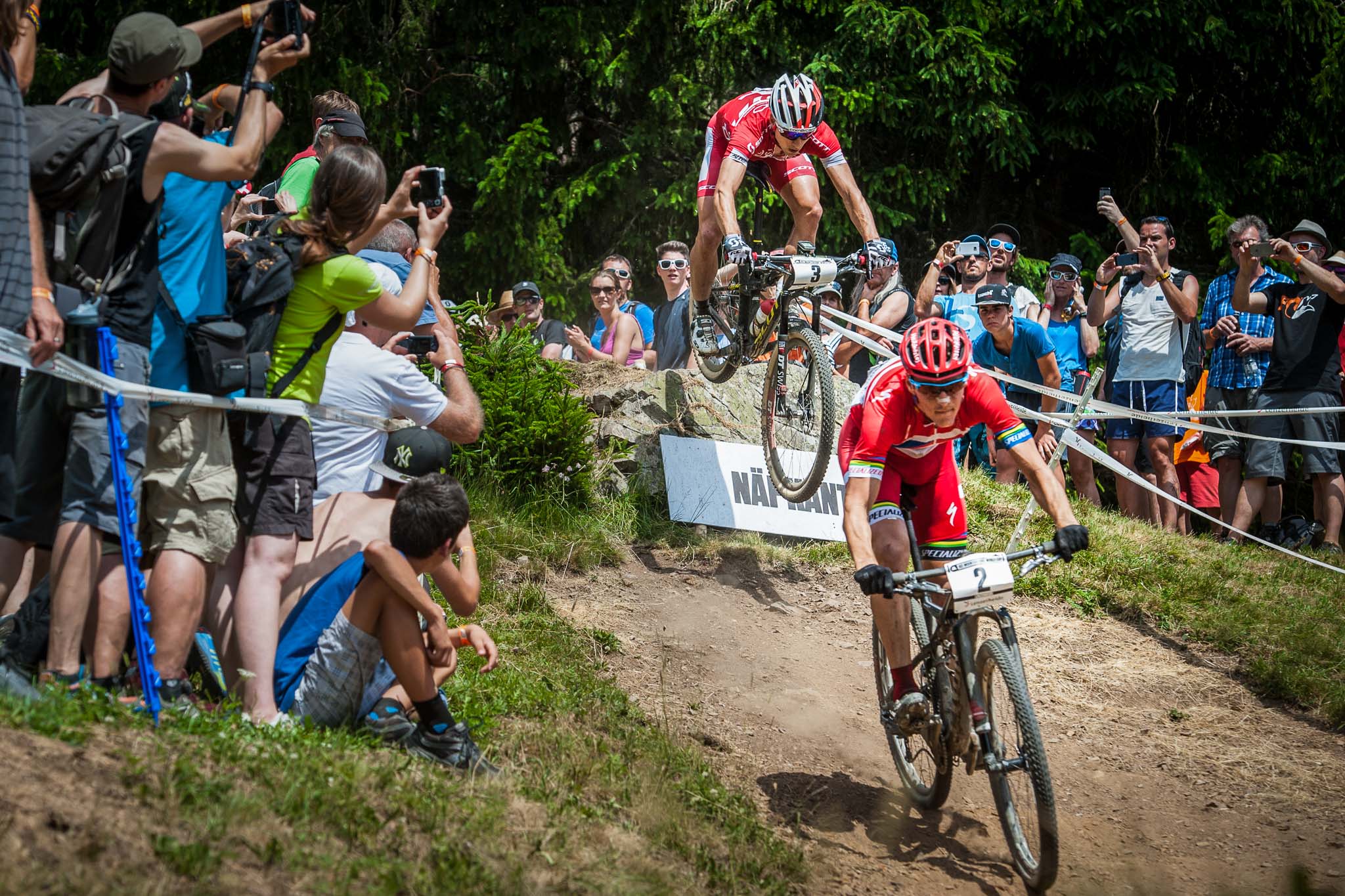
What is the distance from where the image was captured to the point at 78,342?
3.85 meters

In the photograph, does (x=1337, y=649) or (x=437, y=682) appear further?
(x=1337, y=649)

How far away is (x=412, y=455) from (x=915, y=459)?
2365mm

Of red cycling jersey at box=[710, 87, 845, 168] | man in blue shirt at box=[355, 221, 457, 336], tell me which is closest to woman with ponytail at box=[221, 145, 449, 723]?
man in blue shirt at box=[355, 221, 457, 336]

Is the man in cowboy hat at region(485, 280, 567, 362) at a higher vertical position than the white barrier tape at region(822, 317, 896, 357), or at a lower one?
higher

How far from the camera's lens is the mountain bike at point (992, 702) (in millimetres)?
4570

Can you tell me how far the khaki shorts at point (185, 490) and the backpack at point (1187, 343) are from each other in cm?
812

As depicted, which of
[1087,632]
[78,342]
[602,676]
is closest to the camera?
[78,342]

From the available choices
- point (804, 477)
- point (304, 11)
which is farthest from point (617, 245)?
point (304, 11)

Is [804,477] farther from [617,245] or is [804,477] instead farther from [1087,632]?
→ [617,245]

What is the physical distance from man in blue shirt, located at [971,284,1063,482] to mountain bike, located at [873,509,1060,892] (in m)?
4.61

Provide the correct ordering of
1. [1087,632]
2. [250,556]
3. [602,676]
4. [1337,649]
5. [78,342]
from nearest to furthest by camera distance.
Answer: [78,342], [250,556], [602,676], [1337,649], [1087,632]

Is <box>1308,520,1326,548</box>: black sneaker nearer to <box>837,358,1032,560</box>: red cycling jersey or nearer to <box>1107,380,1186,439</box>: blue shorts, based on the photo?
<box>1107,380,1186,439</box>: blue shorts

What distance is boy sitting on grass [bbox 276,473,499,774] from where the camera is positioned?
14.2 ft

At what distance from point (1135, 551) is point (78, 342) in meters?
7.68
